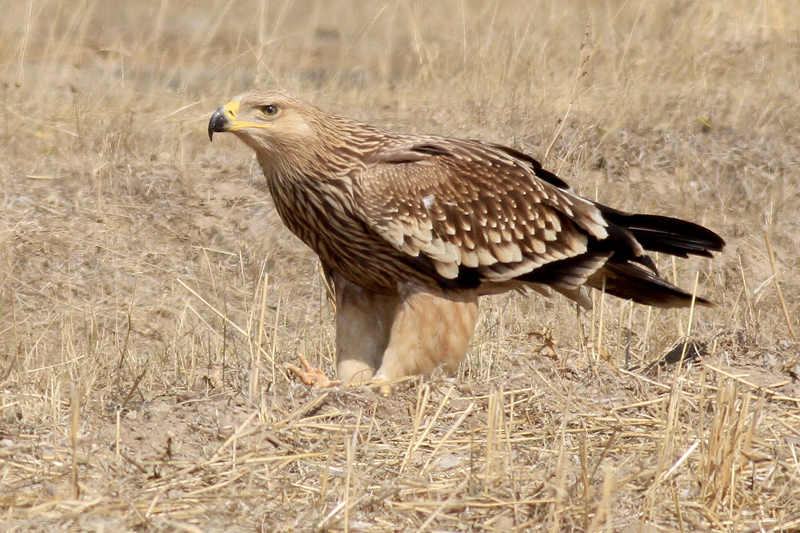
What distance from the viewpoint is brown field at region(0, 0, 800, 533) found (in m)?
3.28

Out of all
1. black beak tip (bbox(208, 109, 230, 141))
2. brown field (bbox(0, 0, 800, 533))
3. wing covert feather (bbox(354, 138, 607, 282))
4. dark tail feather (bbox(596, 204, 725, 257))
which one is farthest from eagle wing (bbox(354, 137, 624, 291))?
black beak tip (bbox(208, 109, 230, 141))

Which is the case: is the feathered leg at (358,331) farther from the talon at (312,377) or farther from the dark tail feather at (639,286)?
the dark tail feather at (639,286)

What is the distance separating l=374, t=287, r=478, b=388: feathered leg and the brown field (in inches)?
6.5

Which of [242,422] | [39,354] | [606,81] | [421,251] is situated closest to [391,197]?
[421,251]

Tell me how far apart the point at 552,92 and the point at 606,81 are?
26.0 inches

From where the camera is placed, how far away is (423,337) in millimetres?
4672

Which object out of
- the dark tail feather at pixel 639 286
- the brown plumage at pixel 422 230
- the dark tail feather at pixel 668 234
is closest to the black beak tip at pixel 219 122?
the brown plumage at pixel 422 230

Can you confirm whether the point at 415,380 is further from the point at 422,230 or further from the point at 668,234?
the point at 668,234

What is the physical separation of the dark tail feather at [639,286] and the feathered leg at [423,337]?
92 centimetres

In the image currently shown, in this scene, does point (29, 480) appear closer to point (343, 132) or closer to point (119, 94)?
point (343, 132)

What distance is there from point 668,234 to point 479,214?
974 millimetres

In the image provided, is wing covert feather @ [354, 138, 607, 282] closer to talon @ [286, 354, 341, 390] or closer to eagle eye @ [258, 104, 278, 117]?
eagle eye @ [258, 104, 278, 117]

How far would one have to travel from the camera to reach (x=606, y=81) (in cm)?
933

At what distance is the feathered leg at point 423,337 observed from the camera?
15.3 feet
